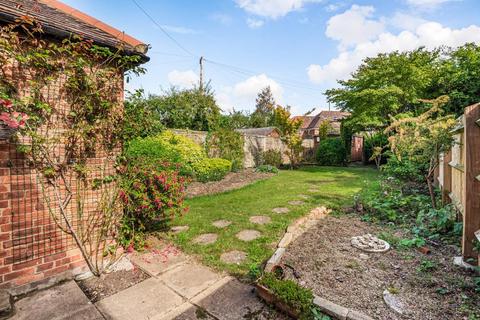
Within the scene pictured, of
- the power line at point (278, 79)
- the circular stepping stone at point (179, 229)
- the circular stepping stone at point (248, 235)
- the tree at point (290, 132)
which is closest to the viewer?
the circular stepping stone at point (248, 235)

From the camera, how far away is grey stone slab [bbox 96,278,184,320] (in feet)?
7.68

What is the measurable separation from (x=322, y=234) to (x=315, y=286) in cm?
171

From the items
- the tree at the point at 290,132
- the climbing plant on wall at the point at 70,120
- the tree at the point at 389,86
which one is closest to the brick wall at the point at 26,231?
the climbing plant on wall at the point at 70,120

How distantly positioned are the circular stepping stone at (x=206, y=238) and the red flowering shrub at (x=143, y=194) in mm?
587

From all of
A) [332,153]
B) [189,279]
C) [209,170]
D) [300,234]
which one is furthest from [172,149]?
[332,153]

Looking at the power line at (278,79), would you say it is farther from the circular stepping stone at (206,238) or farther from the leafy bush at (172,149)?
the circular stepping stone at (206,238)

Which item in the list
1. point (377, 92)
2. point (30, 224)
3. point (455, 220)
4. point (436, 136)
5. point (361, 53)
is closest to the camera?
point (30, 224)

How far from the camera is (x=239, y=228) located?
183 inches

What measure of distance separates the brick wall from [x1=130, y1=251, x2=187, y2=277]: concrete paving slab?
764mm

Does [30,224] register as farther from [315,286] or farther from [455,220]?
[455,220]

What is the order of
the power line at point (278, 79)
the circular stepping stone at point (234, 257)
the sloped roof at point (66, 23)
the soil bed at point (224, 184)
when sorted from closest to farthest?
the sloped roof at point (66, 23) → the circular stepping stone at point (234, 257) → the soil bed at point (224, 184) → the power line at point (278, 79)

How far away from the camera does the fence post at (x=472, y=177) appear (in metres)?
2.72

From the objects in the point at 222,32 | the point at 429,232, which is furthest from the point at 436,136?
the point at 222,32

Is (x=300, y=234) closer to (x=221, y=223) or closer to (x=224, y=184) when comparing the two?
(x=221, y=223)
